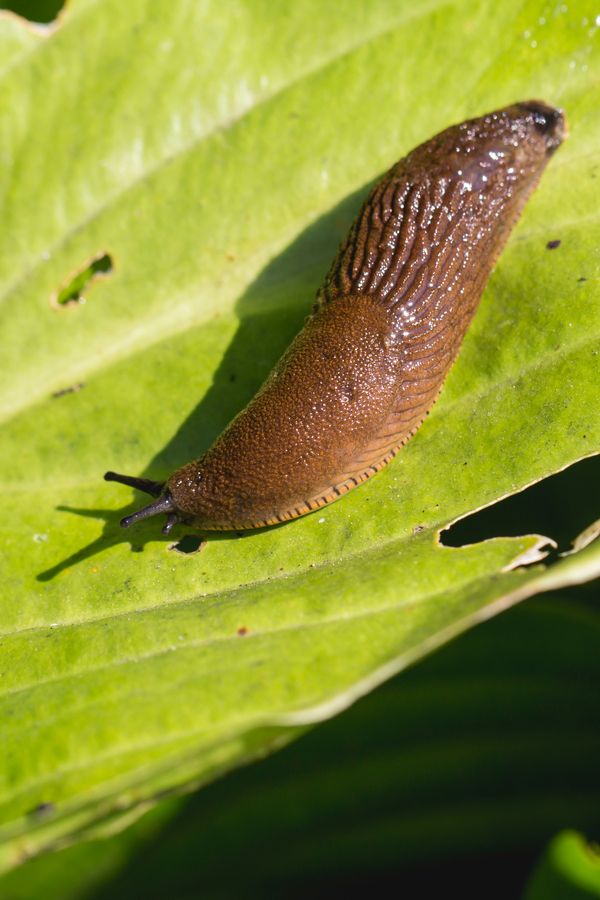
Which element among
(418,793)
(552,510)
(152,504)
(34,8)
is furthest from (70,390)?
(34,8)

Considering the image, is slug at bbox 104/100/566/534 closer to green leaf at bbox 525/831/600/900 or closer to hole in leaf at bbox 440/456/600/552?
hole in leaf at bbox 440/456/600/552

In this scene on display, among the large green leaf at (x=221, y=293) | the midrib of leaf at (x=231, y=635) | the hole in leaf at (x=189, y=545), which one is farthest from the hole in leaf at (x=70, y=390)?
the midrib of leaf at (x=231, y=635)

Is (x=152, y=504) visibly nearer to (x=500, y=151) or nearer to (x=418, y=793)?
(x=418, y=793)

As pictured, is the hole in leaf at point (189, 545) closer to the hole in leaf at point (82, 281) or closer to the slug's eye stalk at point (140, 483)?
the slug's eye stalk at point (140, 483)

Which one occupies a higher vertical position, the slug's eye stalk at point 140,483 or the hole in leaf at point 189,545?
the slug's eye stalk at point 140,483

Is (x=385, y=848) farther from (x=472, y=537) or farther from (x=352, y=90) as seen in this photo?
(x=352, y=90)
